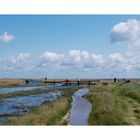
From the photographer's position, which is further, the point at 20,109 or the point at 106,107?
the point at 20,109

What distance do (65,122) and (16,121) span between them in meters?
3.38

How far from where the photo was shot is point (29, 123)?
80.5 feet
